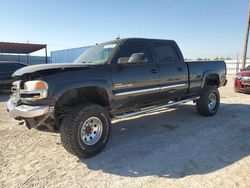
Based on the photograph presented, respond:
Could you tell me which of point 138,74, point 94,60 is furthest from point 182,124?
point 94,60

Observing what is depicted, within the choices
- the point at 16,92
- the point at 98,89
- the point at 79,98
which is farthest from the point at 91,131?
the point at 16,92

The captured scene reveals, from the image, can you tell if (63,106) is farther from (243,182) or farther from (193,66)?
(193,66)

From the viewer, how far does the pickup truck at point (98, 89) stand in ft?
12.0

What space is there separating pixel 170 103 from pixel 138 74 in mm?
1486

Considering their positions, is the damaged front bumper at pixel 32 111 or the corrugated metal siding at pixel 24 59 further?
the corrugated metal siding at pixel 24 59

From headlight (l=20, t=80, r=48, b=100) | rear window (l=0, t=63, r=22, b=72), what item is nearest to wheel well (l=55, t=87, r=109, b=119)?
headlight (l=20, t=80, r=48, b=100)

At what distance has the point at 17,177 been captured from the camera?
3328 mm

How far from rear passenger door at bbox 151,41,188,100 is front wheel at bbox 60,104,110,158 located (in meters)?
1.80

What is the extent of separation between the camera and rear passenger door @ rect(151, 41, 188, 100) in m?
5.31

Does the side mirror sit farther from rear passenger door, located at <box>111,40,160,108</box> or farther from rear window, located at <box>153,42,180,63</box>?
rear window, located at <box>153,42,180,63</box>

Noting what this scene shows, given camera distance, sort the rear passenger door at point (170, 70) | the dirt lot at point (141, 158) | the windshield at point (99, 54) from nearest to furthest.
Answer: the dirt lot at point (141, 158)
the windshield at point (99, 54)
the rear passenger door at point (170, 70)

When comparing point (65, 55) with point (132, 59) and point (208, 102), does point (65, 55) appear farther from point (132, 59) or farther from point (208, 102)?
point (132, 59)

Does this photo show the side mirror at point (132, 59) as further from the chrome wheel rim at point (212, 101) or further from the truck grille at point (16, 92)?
the chrome wheel rim at point (212, 101)

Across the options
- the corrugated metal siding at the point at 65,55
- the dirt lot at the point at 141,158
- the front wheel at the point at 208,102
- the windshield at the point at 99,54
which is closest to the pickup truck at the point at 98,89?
the windshield at the point at 99,54
